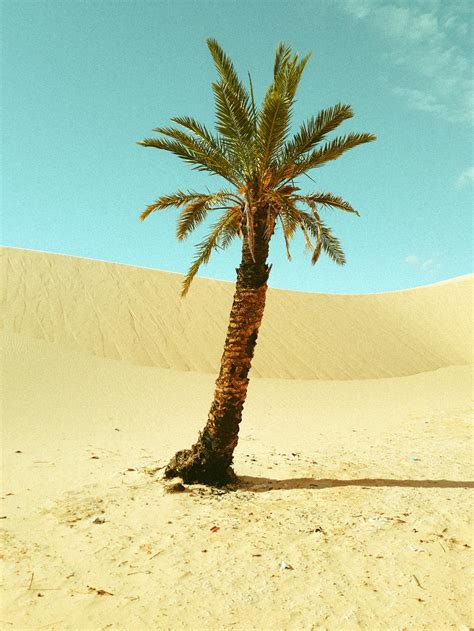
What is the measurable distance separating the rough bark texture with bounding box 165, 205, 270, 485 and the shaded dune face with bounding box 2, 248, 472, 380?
1373 cm

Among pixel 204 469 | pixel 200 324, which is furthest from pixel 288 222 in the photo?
pixel 200 324

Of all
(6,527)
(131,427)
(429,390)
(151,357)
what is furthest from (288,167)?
(429,390)

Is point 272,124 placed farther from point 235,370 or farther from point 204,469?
point 204,469

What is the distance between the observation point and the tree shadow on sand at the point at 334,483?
282 inches

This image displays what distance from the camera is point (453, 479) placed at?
7.51 m

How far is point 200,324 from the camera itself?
26.2 metres

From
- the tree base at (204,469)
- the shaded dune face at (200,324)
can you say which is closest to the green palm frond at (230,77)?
the tree base at (204,469)

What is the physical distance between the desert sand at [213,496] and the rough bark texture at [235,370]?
1.71ft

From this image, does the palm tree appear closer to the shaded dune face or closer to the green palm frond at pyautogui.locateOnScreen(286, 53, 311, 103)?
the green palm frond at pyautogui.locateOnScreen(286, 53, 311, 103)

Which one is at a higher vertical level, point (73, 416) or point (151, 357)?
point (151, 357)

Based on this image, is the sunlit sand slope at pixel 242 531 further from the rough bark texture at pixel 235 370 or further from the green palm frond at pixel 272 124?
the green palm frond at pixel 272 124

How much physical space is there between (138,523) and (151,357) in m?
15.7

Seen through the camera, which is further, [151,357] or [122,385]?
[151,357]

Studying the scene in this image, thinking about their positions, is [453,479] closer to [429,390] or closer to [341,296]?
[429,390]
